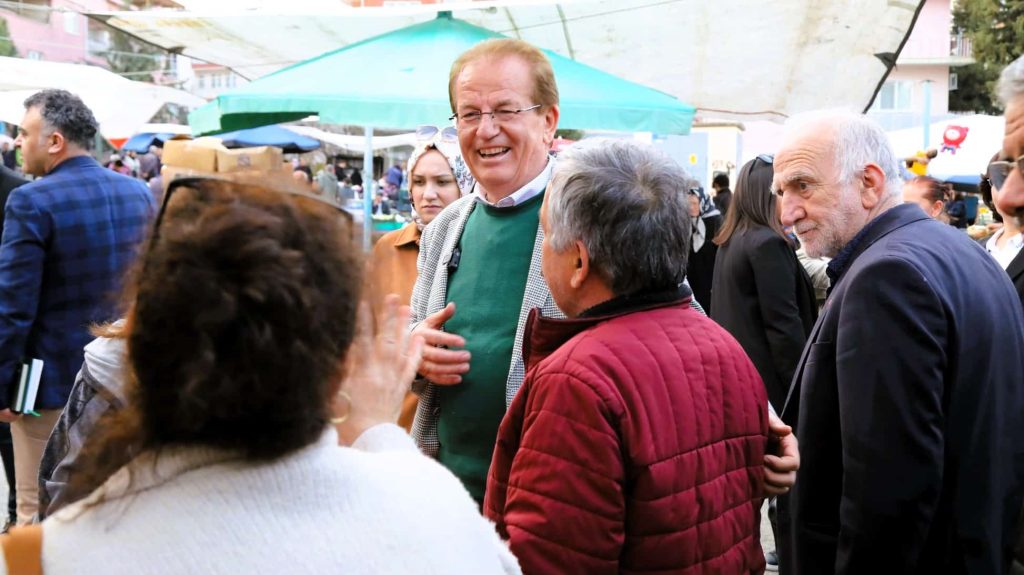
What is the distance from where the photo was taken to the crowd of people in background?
1.11 metres

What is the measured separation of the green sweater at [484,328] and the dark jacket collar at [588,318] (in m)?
0.46

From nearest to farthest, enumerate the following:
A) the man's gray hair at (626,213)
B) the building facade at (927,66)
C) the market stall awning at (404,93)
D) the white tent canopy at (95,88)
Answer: the man's gray hair at (626,213), the market stall awning at (404,93), the white tent canopy at (95,88), the building facade at (927,66)

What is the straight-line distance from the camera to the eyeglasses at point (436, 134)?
4.44 m

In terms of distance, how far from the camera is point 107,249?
4.35 metres

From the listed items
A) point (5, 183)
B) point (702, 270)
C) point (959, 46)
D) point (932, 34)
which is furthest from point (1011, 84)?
point (959, 46)

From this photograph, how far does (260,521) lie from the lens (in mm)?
1114

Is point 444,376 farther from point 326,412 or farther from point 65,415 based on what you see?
point 326,412

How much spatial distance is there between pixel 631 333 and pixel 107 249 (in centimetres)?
333

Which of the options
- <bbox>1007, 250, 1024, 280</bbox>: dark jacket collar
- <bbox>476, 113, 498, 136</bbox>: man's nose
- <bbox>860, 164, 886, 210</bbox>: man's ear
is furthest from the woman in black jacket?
<bbox>476, 113, 498, 136</bbox>: man's nose

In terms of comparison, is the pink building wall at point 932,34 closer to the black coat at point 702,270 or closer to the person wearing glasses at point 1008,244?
the black coat at point 702,270

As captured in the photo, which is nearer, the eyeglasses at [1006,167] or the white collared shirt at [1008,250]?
the eyeglasses at [1006,167]

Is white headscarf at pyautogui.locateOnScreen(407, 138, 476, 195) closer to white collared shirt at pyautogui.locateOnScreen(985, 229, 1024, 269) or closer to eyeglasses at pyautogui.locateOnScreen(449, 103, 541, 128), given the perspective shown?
eyeglasses at pyautogui.locateOnScreen(449, 103, 541, 128)

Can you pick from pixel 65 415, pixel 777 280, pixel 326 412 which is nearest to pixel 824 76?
pixel 777 280

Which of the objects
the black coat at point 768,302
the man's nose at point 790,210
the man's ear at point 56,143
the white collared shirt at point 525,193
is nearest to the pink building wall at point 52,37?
the man's ear at point 56,143
